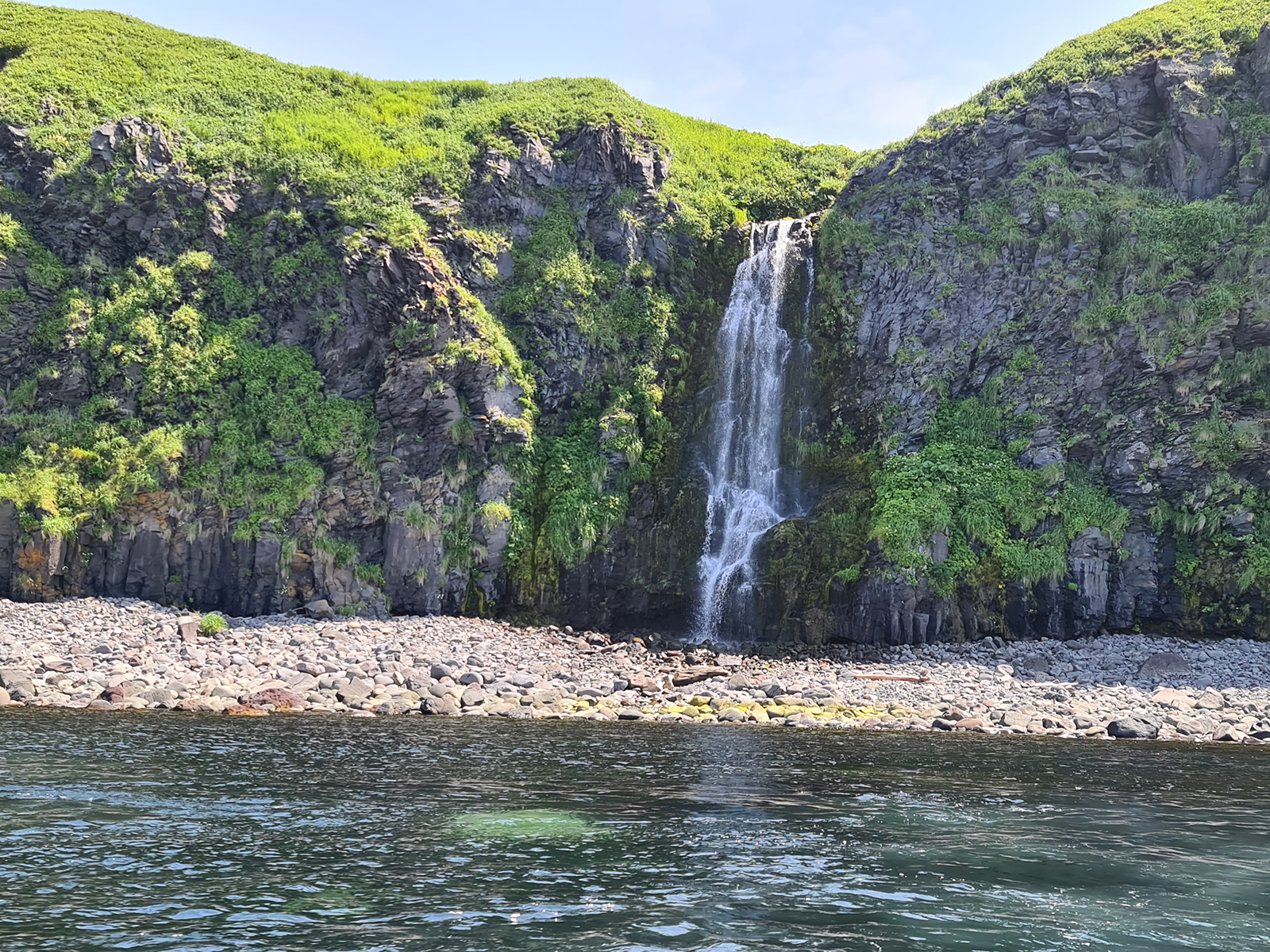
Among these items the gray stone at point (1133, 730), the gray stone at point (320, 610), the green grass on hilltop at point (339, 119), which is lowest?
the gray stone at point (1133, 730)

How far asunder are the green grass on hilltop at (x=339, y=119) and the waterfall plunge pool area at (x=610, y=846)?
28.5 m

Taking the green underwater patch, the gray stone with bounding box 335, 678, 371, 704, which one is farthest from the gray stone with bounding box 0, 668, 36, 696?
the green underwater patch

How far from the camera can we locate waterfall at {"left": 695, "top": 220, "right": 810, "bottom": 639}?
3250 cm

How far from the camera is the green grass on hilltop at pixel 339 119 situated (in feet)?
130

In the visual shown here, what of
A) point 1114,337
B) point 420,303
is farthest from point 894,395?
point 420,303

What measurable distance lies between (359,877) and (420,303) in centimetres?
3018

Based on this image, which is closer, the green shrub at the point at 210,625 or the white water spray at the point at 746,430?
the green shrub at the point at 210,625

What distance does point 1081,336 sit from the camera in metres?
34.0

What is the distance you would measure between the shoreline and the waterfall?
3.01 metres

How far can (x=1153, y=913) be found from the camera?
25.8ft

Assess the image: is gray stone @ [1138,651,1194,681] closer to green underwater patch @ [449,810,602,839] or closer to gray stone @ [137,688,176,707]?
green underwater patch @ [449,810,602,839]

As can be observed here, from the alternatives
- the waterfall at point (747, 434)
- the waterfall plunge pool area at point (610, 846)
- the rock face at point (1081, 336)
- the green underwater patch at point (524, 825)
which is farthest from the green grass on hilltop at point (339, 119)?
the green underwater patch at point (524, 825)

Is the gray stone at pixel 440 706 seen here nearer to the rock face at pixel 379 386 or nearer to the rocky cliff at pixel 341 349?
the rock face at pixel 379 386

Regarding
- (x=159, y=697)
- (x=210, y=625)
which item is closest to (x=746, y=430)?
(x=210, y=625)
